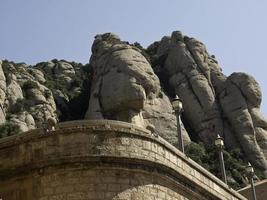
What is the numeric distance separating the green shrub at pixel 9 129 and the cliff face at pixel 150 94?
40 centimetres

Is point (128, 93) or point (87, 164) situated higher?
point (128, 93)

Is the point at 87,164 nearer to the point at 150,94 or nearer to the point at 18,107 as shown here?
the point at 18,107

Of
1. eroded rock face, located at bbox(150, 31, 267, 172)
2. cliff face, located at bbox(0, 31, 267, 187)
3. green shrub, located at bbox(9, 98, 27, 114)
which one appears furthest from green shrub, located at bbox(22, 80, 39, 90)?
eroded rock face, located at bbox(150, 31, 267, 172)

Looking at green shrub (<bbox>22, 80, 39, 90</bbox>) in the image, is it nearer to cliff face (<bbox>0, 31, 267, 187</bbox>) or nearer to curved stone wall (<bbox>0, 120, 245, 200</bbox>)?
cliff face (<bbox>0, 31, 267, 187</bbox>)

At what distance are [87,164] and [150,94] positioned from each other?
43.0m

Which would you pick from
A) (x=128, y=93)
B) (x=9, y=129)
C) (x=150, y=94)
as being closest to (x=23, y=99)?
(x=9, y=129)

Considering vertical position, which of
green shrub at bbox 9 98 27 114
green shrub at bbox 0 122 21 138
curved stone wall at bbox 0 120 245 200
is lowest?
curved stone wall at bbox 0 120 245 200

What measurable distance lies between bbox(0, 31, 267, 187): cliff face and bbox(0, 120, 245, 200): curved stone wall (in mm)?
33987

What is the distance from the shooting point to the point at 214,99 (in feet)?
212

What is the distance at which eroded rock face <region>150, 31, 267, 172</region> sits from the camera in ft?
198

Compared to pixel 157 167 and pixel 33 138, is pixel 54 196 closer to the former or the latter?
pixel 33 138

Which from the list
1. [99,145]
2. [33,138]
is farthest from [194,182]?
[33,138]

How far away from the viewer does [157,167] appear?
649 inches

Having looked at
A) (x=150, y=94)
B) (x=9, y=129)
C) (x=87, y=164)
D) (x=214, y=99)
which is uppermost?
(x=214, y=99)
